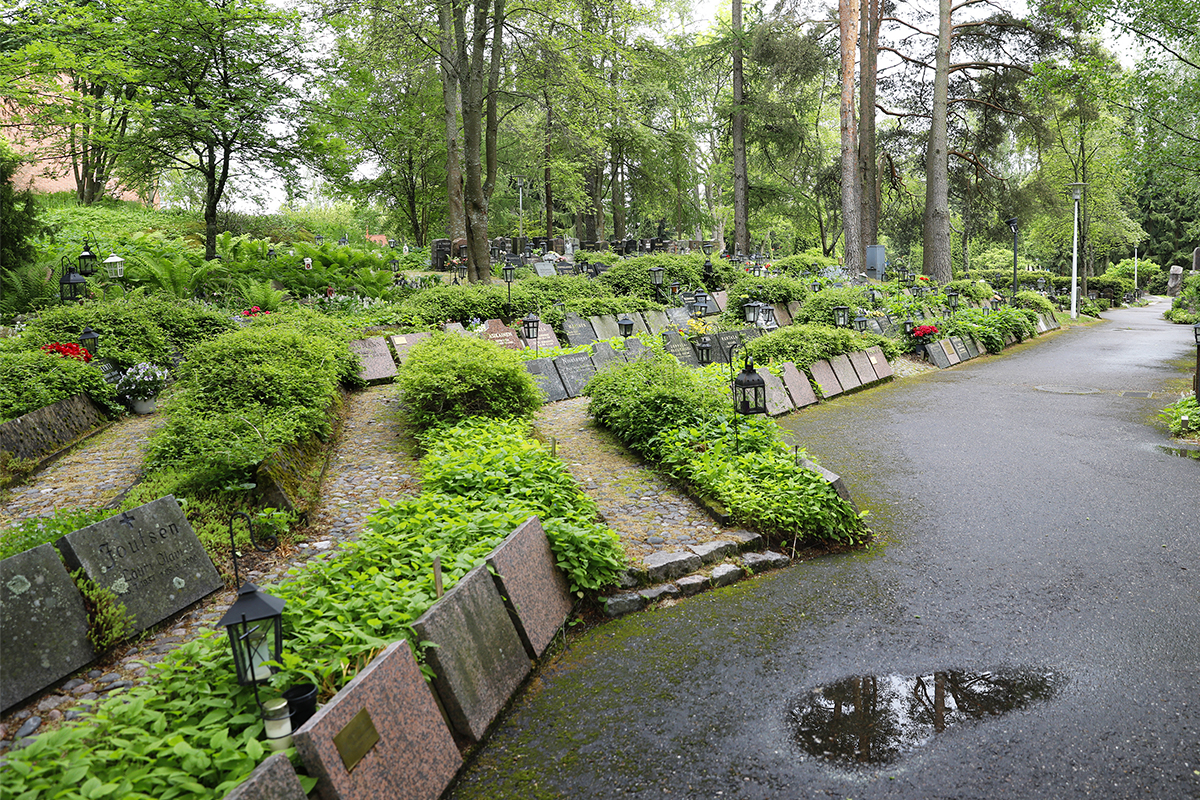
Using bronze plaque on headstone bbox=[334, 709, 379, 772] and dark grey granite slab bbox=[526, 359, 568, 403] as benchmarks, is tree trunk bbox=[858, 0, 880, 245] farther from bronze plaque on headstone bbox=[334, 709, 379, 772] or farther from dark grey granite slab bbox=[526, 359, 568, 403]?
bronze plaque on headstone bbox=[334, 709, 379, 772]

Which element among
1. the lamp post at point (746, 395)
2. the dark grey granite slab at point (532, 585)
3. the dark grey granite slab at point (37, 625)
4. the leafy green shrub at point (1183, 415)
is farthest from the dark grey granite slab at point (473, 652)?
the leafy green shrub at point (1183, 415)

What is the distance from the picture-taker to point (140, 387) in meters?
8.63

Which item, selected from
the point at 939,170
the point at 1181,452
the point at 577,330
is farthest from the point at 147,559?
the point at 939,170

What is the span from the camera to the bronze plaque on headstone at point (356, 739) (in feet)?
8.89

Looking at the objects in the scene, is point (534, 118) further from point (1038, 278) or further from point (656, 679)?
point (656, 679)

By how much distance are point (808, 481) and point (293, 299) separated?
12.2 meters

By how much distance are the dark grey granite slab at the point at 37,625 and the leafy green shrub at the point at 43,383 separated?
165 inches

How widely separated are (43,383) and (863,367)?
11.6m

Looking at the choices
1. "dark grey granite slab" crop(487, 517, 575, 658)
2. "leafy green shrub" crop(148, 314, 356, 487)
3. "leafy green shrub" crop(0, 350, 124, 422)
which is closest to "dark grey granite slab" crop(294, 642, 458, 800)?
"dark grey granite slab" crop(487, 517, 575, 658)

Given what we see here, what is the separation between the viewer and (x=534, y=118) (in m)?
37.0

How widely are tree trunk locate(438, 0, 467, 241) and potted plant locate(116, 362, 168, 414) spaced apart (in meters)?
10.0

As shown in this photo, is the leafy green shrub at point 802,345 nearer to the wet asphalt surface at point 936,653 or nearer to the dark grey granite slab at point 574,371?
the dark grey granite slab at point 574,371

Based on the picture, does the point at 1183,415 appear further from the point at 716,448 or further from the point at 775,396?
the point at 716,448

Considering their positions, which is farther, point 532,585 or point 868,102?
point 868,102
